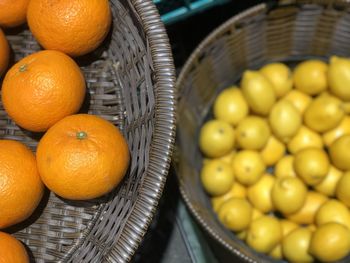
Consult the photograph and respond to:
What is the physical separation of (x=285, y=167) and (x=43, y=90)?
71cm

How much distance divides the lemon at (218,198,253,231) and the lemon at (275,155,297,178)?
0.13 m

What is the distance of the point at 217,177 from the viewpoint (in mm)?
1101

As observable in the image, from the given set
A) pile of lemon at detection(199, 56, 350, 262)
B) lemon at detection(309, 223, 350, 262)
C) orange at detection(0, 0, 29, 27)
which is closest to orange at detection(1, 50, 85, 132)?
orange at detection(0, 0, 29, 27)

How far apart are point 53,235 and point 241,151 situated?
60 cm

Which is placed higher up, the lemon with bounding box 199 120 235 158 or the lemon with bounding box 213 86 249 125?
the lemon with bounding box 213 86 249 125

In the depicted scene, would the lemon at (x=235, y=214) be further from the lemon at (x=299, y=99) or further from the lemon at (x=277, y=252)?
the lemon at (x=299, y=99)

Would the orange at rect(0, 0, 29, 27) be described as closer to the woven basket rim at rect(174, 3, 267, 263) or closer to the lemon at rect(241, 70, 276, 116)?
the woven basket rim at rect(174, 3, 267, 263)

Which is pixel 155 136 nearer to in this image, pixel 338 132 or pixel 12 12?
pixel 12 12

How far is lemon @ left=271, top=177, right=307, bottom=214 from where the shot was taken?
1052 millimetres

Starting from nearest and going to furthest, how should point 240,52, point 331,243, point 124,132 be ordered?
point 124,132
point 331,243
point 240,52

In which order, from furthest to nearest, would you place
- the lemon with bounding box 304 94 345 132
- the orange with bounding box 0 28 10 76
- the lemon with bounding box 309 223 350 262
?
the lemon with bounding box 304 94 345 132
the lemon with bounding box 309 223 350 262
the orange with bounding box 0 28 10 76

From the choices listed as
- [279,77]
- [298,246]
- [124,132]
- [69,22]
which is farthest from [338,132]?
[69,22]

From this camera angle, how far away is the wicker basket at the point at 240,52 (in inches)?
43.5

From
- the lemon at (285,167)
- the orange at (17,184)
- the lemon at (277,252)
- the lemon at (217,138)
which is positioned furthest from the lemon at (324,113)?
the orange at (17,184)
